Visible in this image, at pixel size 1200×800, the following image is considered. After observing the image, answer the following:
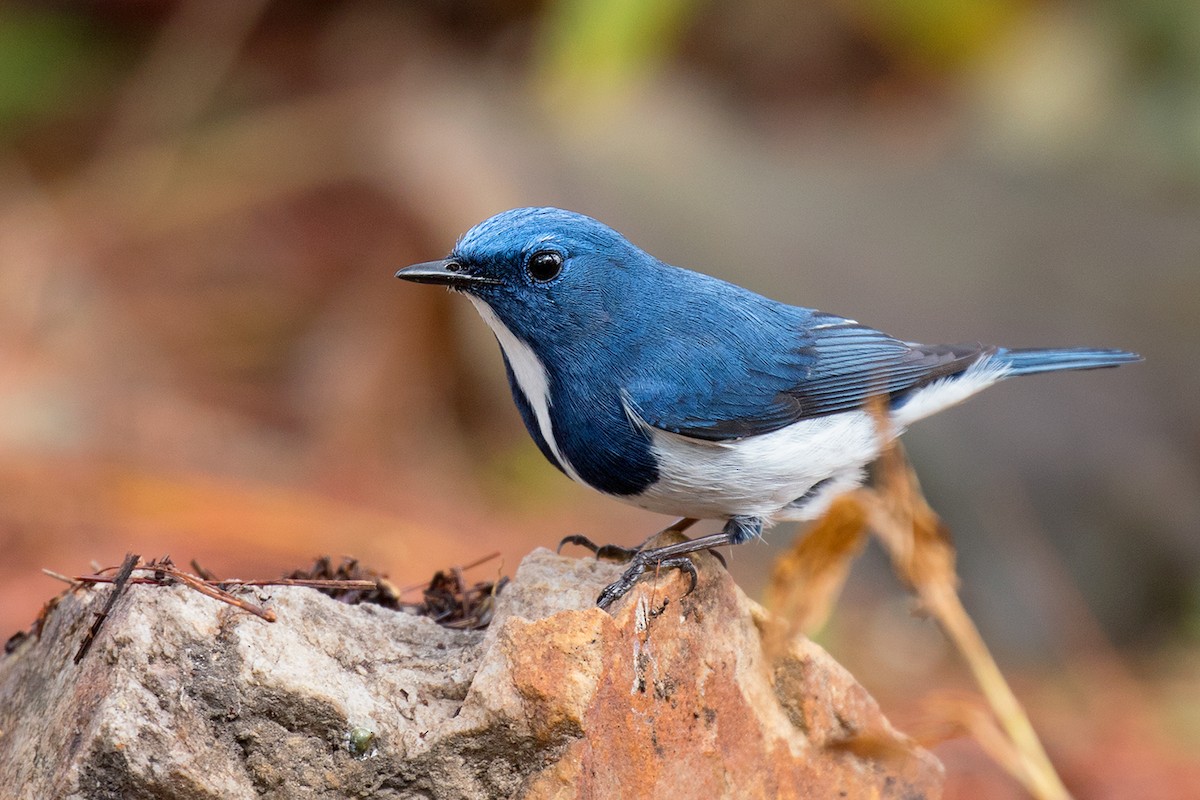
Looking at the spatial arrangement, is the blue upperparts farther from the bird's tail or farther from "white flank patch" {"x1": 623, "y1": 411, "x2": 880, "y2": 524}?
the bird's tail

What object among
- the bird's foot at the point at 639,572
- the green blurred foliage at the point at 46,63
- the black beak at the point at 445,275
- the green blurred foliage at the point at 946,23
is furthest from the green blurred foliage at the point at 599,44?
the bird's foot at the point at 639,572

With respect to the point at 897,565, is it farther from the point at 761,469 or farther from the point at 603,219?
the point at 603,219

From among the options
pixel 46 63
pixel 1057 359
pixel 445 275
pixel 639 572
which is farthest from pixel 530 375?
pixel 46 63

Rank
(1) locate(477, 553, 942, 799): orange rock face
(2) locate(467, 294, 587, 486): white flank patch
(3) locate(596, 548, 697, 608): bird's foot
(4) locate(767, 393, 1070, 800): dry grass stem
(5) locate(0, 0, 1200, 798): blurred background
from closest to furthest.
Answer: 1. (1) locate(477, 553, 942, 799): orange rock face
2. (4) locate(767, 393, 1070, 800): dry grass stem
3. (3) locate(596, 548, 697, 608): bird's foot
4. (2) locate(467, 294, 587, 486): white flank patch
5. (5) locate(0, 0, 1200, 798): blurred background

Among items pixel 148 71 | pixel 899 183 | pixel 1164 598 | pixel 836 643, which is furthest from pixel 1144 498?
pixel 148 71

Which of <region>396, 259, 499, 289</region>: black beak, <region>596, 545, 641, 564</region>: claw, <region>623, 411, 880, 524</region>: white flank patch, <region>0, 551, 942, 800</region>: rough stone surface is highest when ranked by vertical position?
<region>396, 259, 499, 289</region>: black beak

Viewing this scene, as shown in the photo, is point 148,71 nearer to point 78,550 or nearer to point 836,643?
point 78,550

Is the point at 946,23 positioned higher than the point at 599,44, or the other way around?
the point at 946,23

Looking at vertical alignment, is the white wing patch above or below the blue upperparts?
above

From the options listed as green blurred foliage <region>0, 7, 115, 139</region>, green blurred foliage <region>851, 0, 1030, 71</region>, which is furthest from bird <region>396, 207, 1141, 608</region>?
green blurred foliage <region>0, 7, 115, 139</region>
